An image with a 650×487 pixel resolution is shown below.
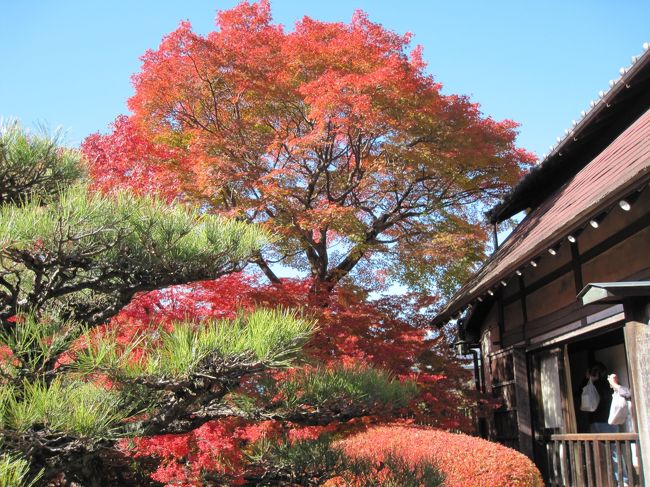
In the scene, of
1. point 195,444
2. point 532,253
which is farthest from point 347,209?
point 195,444

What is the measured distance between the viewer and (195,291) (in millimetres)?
7480

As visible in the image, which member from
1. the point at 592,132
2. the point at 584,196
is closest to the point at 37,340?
the point at 584,196

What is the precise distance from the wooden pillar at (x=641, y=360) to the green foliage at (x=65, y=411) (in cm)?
382

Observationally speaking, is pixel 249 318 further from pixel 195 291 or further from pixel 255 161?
pixel 255 161

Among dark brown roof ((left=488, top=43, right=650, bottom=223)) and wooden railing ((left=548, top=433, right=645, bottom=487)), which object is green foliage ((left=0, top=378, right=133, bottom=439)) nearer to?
wooden railing ((left=548, top=433, right=645, bottom=487))

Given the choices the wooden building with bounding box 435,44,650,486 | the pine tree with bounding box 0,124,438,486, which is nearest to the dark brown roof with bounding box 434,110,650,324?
the wooden building with bounding box 435,44,650,486

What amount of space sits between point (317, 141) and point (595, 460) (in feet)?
21.2

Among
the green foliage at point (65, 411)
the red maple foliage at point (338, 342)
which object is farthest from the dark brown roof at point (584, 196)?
the green foliage at point (65, 411)

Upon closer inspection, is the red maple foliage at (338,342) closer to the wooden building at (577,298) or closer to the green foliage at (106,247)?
the wooden building at (577,298)

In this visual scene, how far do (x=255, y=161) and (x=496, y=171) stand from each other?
4.55m

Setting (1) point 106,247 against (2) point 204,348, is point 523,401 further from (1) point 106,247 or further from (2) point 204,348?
(1) point 106,247

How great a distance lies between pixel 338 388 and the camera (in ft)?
11.7

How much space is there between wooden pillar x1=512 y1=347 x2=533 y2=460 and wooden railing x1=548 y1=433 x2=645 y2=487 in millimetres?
612

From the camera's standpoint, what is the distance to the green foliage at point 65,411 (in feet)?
8.37
